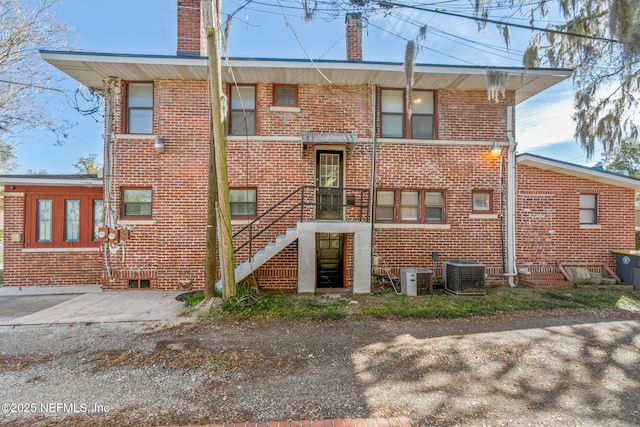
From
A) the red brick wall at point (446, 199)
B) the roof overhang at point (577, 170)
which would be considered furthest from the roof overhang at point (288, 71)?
the roof overhang at point (577, 170)

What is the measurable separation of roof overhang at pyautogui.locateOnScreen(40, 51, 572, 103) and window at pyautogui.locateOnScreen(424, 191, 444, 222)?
308 cm

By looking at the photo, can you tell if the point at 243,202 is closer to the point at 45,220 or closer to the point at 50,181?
the point at 50,181

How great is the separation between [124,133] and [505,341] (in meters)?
9.66

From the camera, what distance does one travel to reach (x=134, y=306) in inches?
241

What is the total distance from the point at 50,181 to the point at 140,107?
326 centimetres

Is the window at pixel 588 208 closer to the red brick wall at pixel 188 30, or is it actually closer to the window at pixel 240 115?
the window at pixel 240 115

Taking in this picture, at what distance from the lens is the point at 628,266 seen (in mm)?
7695

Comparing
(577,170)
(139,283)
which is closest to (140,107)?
(139,283)

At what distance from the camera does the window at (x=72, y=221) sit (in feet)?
26.5

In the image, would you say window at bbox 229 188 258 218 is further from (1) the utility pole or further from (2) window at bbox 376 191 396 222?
(2) window at bbox 376 191 396 222

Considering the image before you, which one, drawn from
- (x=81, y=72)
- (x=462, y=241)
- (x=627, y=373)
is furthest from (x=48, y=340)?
(x=462, y=241)

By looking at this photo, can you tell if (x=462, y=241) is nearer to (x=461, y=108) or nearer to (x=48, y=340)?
(x=461, y=108)

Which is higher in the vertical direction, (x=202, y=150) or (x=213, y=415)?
(x=202, y=150)

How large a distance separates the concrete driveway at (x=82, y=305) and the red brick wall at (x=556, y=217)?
9.23 meters
